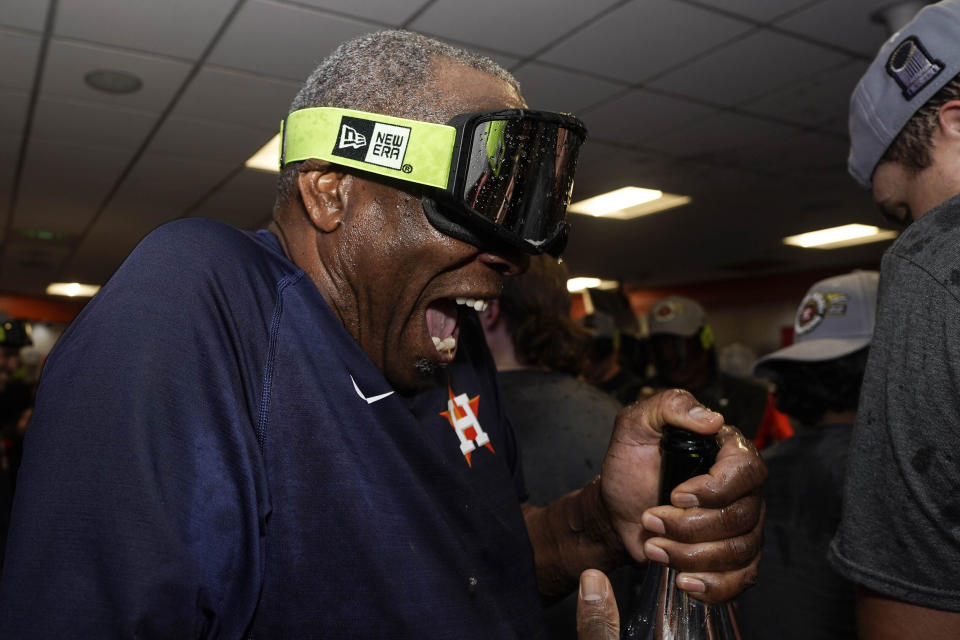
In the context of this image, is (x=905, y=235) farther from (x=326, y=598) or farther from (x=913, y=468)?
(x=326, y=598)

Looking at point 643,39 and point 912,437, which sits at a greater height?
point 643,39

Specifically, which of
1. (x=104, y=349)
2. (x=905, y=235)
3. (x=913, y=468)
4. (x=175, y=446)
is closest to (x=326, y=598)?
(x=175, y=446)

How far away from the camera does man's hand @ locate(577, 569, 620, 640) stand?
81cm

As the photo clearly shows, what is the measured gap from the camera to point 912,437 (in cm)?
104

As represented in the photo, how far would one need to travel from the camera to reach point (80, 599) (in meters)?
0.61

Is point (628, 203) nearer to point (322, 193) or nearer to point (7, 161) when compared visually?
point (7, 161)

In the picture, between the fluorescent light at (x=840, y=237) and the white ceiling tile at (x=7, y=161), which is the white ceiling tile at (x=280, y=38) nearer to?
the white ceiling tile at (x=7, y=161)

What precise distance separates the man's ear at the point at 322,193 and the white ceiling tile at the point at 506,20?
9.64ft

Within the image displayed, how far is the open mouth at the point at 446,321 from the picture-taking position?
3.76 feet

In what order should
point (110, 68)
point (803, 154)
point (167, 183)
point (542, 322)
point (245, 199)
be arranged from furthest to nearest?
point (245, 199), point (167, 183), point (803, 154), point (110, 68), point (542, 322)

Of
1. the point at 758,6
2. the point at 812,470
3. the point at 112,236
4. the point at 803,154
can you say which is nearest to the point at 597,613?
the point at 812,470

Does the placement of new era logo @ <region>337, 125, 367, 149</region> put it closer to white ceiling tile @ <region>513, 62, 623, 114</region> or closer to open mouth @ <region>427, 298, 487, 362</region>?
open mouth @ <region>427, 298, 487, 362</region>

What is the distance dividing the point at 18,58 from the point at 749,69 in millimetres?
4320

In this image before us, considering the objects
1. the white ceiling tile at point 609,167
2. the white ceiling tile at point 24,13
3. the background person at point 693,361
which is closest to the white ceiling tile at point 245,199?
the white ceiling tile at point 24,13
